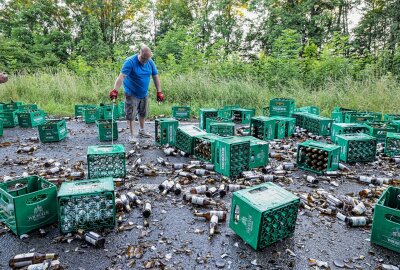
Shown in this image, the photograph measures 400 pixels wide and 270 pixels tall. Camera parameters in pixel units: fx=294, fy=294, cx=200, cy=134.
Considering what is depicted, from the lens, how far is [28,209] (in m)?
3.16

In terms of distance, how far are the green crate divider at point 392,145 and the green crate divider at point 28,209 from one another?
6.26m

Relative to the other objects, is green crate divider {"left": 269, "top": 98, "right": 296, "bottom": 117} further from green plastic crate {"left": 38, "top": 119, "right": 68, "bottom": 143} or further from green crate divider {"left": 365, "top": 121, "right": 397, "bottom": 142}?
green plastic crate {"left": 38, "top": 119, "right": 68, "bottom": 143}

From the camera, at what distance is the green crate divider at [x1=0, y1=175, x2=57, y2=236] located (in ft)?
10.2

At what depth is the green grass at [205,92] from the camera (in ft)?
35.3

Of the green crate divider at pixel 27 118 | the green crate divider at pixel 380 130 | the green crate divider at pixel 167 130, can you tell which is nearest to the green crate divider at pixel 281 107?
the green crate divider at pixel 380 130

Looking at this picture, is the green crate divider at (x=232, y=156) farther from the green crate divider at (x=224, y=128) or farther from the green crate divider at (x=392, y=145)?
the green crate divider at (x=392, y=145)

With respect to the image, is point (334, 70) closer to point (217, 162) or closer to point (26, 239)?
point (217, 162)

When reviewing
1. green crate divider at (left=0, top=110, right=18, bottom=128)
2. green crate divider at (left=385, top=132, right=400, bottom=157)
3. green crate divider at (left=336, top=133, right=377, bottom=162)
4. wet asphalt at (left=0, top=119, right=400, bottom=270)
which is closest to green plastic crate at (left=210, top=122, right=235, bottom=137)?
green crate divider at (left=336, top=133, right=377, bottom=162)

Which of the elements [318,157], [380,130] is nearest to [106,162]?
[318,157]

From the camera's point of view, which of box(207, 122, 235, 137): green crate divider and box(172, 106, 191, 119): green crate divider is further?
box(172, 106, 191, 119): green crate divider

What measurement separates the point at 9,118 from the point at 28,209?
22.7 ft

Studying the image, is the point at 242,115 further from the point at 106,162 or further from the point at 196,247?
the point at 196,247

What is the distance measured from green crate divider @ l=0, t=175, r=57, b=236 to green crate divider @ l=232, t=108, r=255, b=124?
641cm

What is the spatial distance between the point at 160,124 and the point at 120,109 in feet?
13.5
